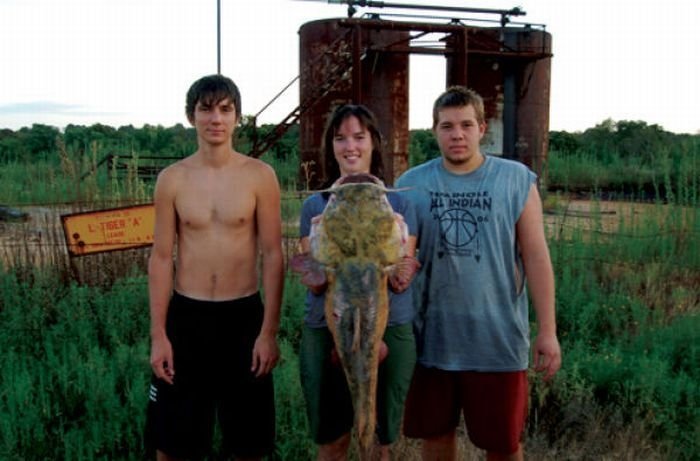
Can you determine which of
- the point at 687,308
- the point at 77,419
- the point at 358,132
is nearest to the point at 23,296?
the point at 77,419

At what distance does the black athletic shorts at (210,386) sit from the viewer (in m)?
2.93

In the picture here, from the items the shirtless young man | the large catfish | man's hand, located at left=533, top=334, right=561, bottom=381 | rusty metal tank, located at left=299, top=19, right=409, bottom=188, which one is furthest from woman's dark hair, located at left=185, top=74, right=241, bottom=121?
rusty metal tank, located at left=299, top=19, right=409, bottom=188

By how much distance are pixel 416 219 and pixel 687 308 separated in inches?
180

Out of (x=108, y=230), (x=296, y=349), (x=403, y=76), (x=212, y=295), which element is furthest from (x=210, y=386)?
(x=403, y=76)

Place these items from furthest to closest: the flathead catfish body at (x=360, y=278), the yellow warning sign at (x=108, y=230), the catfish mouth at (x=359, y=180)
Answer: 1. the yellow warning sign at (x=108, y=230)
2. the catfish mouth at (x=359, y=180)
3. the flathead catfish body at (x=360, y=278)

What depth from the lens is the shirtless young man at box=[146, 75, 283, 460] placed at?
9.55 feet

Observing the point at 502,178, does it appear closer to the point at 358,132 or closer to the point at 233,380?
the point at 358,132

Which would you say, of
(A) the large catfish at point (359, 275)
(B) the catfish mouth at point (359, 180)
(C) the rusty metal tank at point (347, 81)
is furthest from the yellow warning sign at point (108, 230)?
(C) the rusty metal tank at point (347, 81)

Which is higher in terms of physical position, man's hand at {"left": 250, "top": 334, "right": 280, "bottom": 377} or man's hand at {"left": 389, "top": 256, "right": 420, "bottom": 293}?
man's hand at {"left": 389, "top": 256, "right": 420, "bottom": 293}

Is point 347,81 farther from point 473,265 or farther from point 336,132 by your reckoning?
point 473,265

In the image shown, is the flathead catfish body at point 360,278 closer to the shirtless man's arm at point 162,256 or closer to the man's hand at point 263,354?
the man's hand at point 263,354

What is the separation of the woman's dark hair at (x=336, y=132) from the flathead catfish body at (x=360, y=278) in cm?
67

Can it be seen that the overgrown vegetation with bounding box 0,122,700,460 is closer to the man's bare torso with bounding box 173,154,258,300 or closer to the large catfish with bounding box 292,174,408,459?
the man's bare torso with bounding box 173,154,258,300

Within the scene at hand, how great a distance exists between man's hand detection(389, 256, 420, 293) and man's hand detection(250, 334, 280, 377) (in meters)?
0.95
